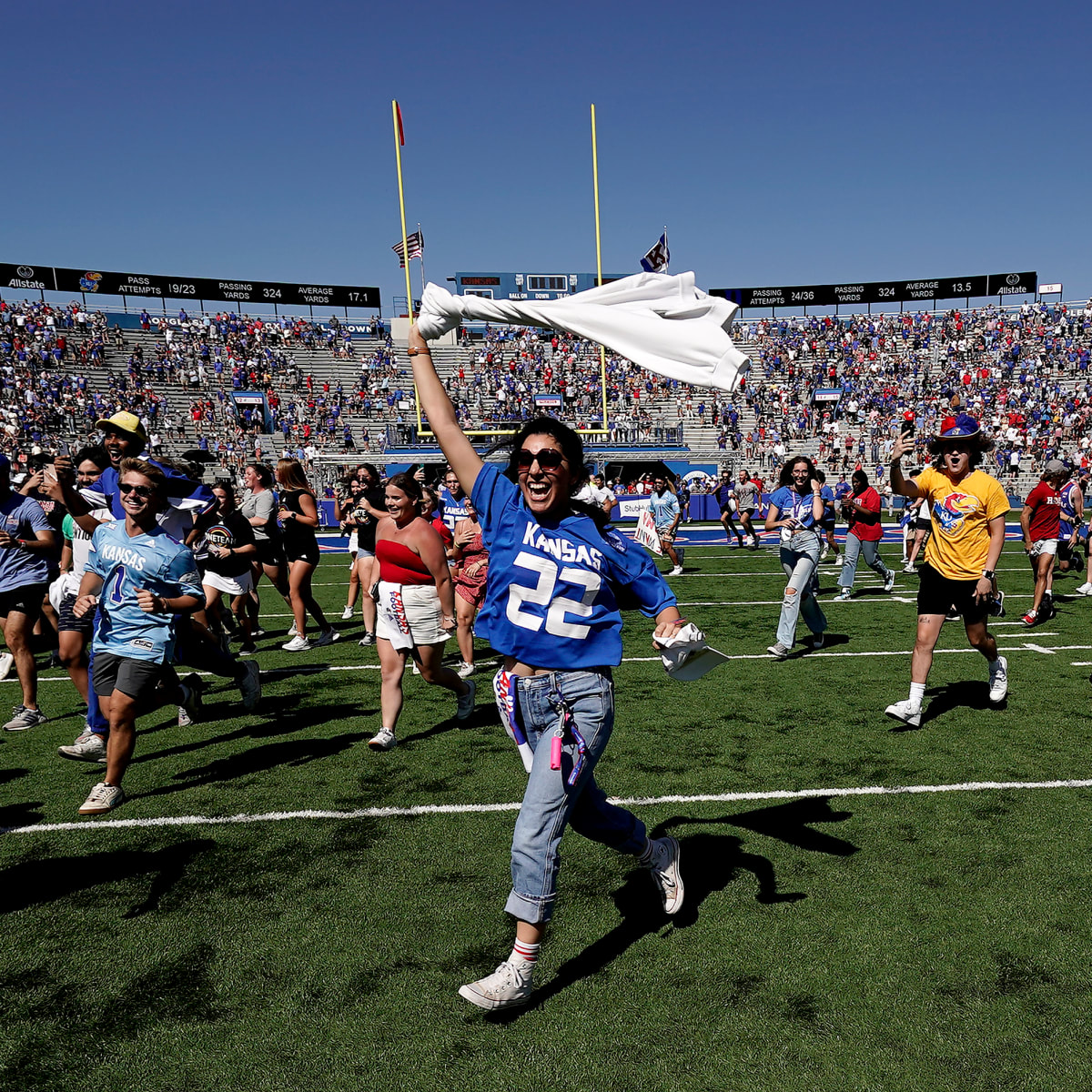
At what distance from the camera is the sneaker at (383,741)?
6.44m

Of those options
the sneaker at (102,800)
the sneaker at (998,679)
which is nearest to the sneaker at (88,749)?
the sneaker at (102,800)

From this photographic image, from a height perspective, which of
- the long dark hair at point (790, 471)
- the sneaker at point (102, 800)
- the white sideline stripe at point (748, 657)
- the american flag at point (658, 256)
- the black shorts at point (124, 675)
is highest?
the american flag at point (658, 256)

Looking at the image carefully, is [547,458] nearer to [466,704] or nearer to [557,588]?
[557,588]

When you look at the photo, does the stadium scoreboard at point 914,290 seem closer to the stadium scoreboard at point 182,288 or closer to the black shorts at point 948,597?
the stadium scoreboard at point 182,288

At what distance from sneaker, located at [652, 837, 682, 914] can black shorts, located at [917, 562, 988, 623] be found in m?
3.68

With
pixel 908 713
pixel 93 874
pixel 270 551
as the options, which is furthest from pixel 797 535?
pixel 93 874

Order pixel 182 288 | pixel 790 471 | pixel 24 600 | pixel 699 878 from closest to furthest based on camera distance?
pixel 699 878 → pixel 24 600 → pixel 790 471 → pixel 182 288

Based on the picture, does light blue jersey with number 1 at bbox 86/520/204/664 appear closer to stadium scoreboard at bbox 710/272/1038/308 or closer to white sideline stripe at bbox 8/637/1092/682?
white sideline stripe at bbox 8/637/1092/682

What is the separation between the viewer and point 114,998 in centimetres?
338

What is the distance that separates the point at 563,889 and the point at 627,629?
730 centimetres

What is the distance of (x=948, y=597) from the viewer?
6.59 m

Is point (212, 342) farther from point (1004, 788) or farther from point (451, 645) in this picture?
point (1004, 788)

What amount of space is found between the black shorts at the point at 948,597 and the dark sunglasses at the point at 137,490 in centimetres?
549

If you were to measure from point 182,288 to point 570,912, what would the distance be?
60.7 metres
